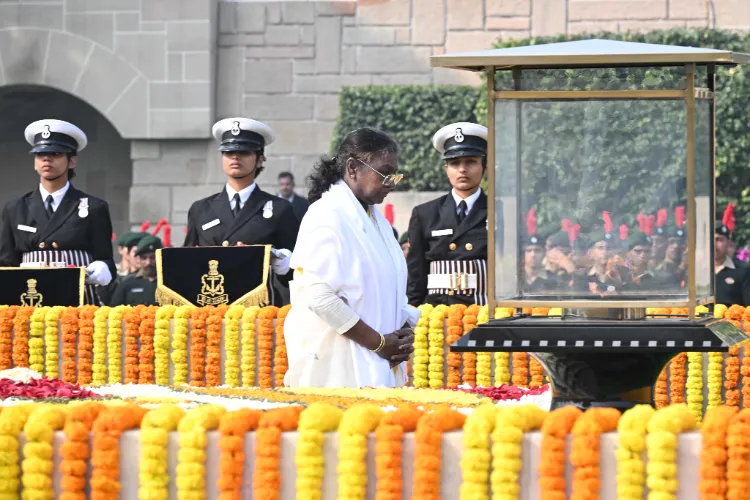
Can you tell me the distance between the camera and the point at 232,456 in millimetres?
3965

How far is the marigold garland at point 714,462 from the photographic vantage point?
3.63 metres

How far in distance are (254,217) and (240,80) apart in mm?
8389

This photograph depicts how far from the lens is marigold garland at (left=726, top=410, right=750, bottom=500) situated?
11.8ft

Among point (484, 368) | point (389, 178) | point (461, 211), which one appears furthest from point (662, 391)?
point (461, 211)

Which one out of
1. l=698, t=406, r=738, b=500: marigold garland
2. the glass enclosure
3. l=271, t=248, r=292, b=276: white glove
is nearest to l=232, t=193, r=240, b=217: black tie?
l=271, t=248, r=292, b=276: white glove

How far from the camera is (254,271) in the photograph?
26.2ft

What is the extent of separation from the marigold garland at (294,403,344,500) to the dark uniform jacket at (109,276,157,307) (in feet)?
21.2

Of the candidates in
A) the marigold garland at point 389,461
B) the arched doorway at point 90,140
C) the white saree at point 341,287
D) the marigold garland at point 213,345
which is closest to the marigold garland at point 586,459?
the marigold garland at point 389,461

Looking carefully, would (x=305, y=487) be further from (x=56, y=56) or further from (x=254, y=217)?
(x=56, y=56)

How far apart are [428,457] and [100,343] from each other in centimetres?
→ 443

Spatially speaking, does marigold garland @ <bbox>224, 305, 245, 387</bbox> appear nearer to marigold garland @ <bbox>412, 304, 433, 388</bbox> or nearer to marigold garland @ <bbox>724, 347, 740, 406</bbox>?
marigold garland @ <bbox>412, 304, 433, 388</bbox>

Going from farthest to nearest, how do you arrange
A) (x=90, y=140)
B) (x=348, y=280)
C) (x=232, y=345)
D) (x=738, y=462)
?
(x=90, y=140) < (x=232, y=345) < (x=348, y=280) < (x=738, y=462)

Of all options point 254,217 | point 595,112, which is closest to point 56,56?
point 254,217

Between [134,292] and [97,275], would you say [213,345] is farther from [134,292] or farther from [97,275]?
[134,292]
